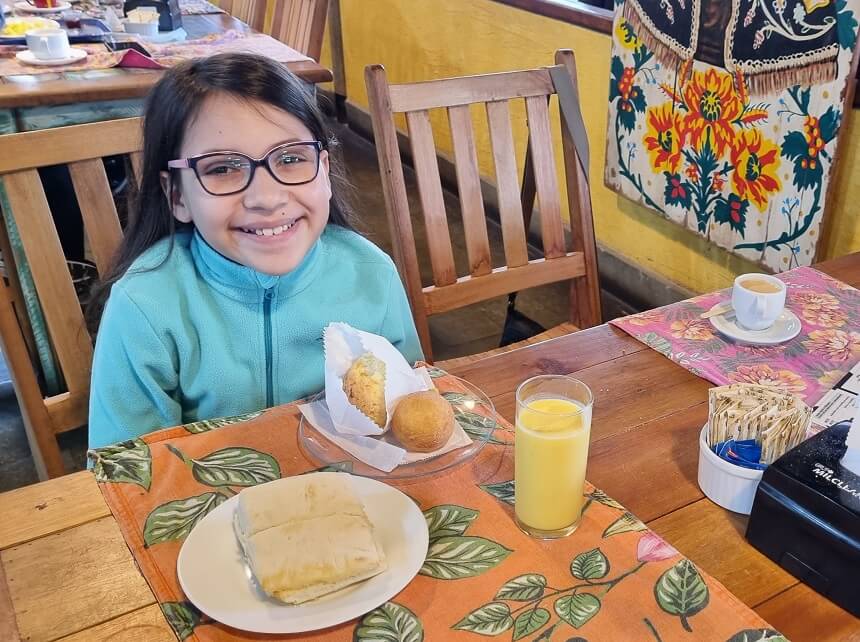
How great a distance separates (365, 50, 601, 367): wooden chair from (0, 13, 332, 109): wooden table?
2.85 ft

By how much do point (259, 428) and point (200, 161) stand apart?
379mm

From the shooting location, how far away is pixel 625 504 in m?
0.88

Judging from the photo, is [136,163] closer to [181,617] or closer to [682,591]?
[181,617]

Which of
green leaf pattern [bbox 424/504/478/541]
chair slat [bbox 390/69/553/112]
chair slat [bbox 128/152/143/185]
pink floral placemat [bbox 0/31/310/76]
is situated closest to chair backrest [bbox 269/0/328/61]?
pink floral placemat [bbox 0/31/310/76]

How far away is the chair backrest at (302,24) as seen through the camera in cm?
273

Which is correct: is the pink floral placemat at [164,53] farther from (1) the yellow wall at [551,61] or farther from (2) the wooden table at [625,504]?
(2) the wooden table at [625,504]

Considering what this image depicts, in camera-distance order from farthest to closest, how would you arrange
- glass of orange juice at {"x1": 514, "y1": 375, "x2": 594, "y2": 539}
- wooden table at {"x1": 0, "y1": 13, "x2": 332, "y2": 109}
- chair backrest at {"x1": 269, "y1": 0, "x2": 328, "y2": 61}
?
chair backrest at {"x1": 269, "y1": 0, "x2": 328, "y2": 61} → wooden table at {"x1": 0, "y1": 13, "x2": 332, "y2": 109} → glass of orange juice at {"x1": 514, "y1": 375, "x2": 594, "y2": 539}

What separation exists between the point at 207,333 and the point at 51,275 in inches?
11.7

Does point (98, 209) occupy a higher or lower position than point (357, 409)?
higher

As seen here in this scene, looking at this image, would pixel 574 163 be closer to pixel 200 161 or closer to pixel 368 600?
pixel 200 161

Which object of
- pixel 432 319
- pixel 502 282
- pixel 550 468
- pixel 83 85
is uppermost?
pixel 83 85

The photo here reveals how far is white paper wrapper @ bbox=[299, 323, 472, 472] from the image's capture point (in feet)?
3.08

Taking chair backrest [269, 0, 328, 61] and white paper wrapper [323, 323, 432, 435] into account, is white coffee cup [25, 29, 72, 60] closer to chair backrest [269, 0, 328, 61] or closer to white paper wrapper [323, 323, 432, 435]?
chair backrest [269, 0, 328, 61]

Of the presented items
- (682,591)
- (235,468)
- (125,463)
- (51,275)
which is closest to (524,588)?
(682,591)
